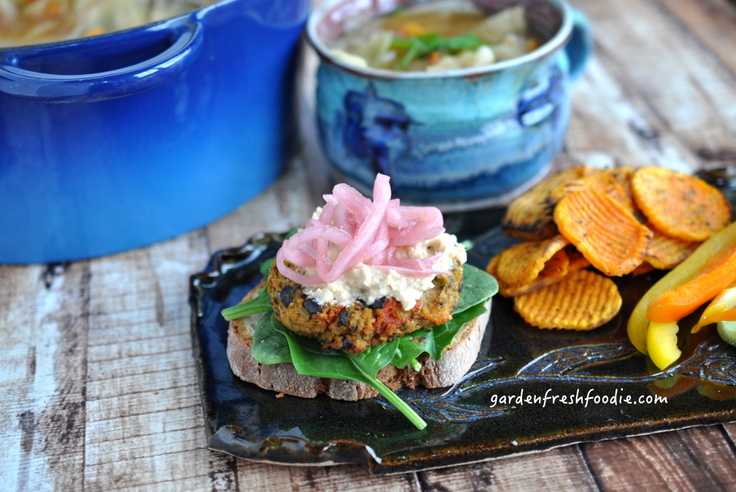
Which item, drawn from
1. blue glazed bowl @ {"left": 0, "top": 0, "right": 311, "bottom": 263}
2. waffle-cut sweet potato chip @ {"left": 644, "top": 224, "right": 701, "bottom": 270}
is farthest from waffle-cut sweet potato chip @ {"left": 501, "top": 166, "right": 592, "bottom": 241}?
blue glazed bowl @ {"left": 0, "top": 0, "right": 311, "bottom": 263}

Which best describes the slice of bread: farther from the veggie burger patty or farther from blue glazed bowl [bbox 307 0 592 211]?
blue glazed bowl [bbox 307 0 592 211]

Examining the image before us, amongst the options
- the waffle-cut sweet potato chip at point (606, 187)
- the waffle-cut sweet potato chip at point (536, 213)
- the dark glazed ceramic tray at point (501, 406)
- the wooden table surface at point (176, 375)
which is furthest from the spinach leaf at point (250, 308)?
the waffle-cut sweet potato chip at point (606, 187)

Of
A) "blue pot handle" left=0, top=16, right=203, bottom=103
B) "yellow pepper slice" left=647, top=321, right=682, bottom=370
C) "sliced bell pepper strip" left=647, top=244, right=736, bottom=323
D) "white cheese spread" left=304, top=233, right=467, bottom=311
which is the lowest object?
"yellow pepper slice" left=647, top=321, right=682, bottom=370

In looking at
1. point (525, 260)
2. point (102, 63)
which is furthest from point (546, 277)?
point (102, 63)

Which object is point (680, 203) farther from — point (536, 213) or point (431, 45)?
point (431, 45)

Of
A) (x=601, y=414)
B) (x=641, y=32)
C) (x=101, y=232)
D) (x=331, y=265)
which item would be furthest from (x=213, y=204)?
(x=641, y=32)

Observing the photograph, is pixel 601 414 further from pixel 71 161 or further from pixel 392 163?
pixel 71 161
